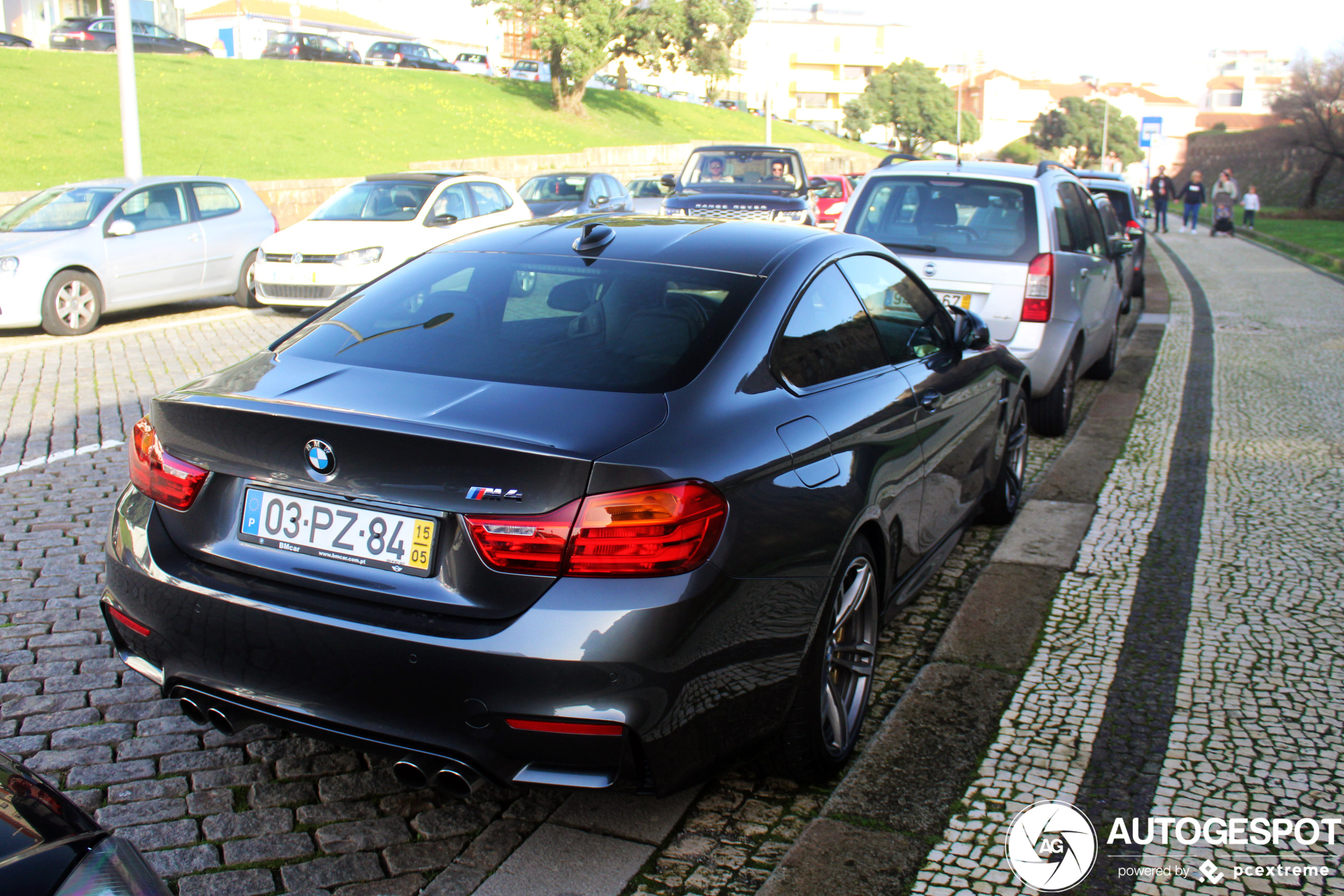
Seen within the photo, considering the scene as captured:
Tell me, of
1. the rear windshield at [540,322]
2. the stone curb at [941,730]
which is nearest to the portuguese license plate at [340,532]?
the rear windshield at [540,322]

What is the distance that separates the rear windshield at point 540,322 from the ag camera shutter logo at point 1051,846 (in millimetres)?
1479

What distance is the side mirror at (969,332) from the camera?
4537 mm

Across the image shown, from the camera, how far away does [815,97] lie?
439ft

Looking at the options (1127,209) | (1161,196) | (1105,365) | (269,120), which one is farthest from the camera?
(269,120)

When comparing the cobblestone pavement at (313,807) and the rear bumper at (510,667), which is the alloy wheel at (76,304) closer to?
the cobblestone pavement at (313,807)

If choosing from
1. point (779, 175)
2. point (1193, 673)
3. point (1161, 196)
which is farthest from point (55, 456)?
point (1161, 196)

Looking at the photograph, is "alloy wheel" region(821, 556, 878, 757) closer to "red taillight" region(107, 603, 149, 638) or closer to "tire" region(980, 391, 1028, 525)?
"red taillight" region(107, 603, 149, 638)

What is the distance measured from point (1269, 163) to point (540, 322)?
232 feet

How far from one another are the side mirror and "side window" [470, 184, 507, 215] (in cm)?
1047

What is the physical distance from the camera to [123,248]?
11578mm

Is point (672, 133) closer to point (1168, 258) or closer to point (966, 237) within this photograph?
point (1168, 258)

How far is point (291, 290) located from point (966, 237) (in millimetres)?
7585

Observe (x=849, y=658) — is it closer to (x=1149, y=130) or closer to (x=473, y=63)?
(x=1149, y=130)

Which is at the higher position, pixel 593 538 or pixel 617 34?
pixel 617 34
